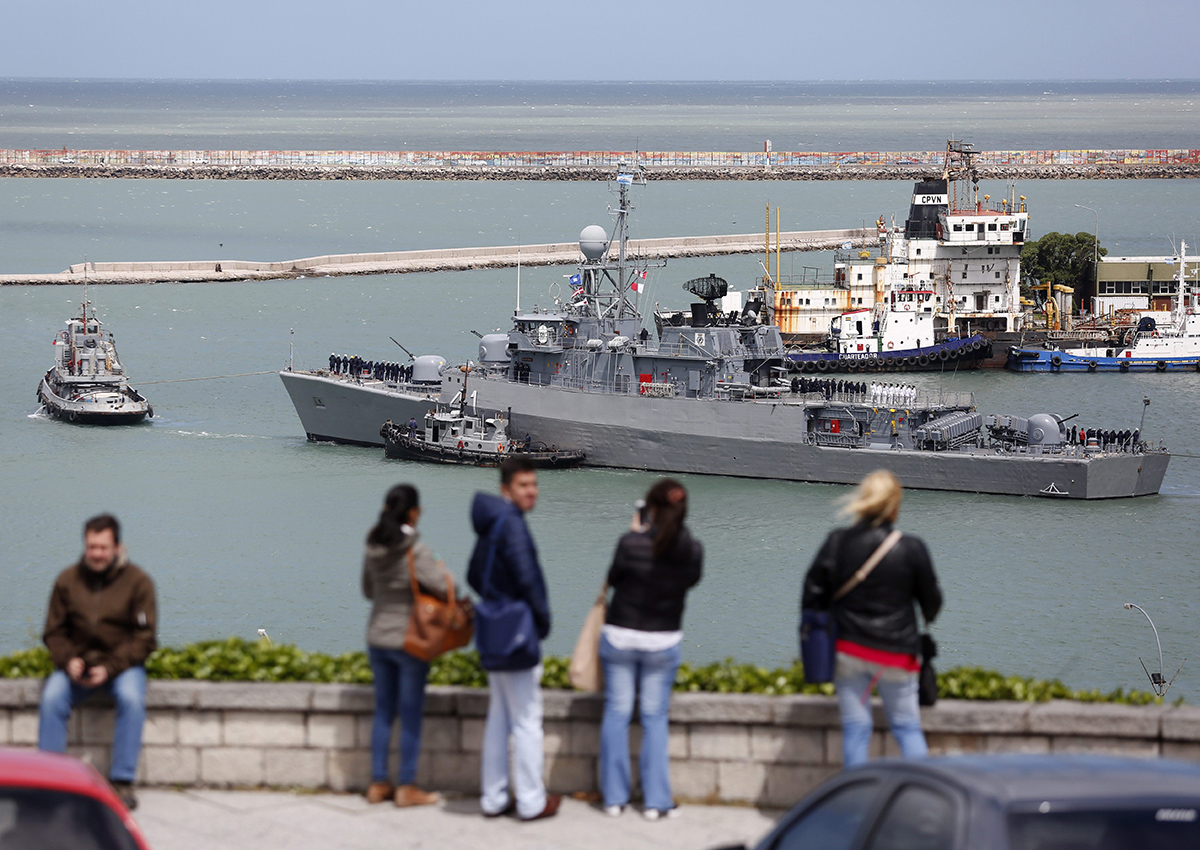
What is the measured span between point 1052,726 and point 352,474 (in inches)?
1278

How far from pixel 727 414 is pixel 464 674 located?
103ft

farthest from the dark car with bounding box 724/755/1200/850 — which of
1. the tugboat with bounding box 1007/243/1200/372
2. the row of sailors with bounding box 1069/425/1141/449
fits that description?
the tugboat with bounding box 1007/243/1200/372

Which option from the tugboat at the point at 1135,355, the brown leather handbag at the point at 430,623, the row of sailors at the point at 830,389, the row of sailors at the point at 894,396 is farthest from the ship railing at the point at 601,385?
the brown leather handbag at the point at 430,623

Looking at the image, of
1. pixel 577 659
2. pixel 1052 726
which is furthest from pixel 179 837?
pixel 1052 726

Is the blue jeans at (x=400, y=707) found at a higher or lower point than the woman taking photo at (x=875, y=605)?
lower

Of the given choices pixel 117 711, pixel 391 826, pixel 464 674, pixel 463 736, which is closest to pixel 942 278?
pixel 464 674

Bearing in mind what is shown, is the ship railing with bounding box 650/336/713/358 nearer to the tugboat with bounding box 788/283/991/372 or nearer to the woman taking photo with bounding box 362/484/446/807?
the tugboat with bounding box 788/283/991/372

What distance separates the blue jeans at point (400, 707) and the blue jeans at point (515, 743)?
15.1 inches

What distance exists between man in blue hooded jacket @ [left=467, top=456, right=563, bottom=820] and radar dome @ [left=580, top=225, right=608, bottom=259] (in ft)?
116

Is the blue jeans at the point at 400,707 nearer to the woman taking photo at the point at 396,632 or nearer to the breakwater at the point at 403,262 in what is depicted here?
the woman taking photo at the point at 396,632

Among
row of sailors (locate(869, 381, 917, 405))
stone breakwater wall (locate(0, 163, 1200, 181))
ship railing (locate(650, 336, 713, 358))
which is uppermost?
stone breakwater wall (locate(0, 163, 1200, 181))

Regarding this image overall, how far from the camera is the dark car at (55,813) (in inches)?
207

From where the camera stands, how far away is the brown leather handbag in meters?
7.85

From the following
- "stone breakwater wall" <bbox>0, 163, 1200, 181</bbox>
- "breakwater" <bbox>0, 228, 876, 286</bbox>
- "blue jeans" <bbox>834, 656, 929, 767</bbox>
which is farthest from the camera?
"stone breakwater wall" <bbox>0, 163, 1200, 181</bbox>
